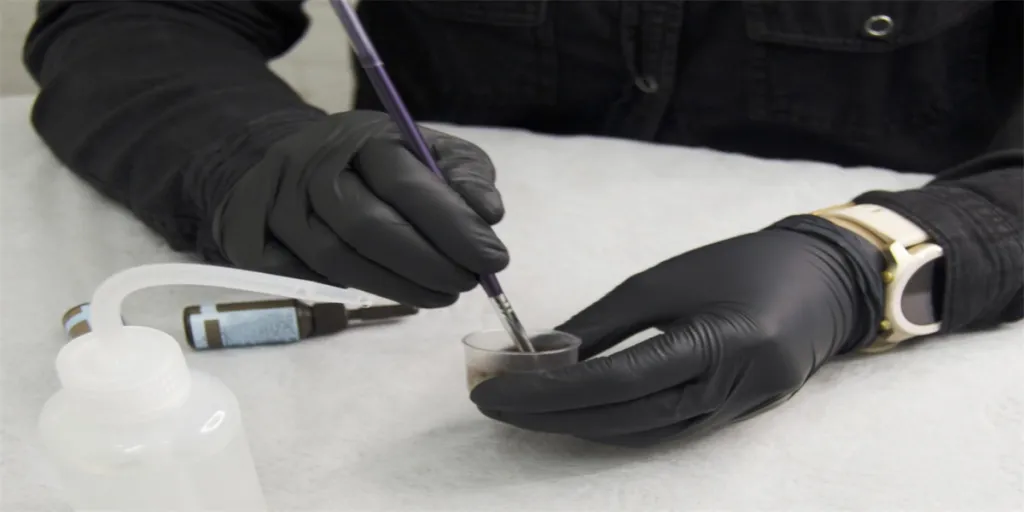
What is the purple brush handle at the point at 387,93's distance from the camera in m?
0.43

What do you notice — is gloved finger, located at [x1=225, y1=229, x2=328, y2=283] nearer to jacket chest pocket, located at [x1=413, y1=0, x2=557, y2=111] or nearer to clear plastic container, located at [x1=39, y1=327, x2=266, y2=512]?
clear plastic container, located at [x1=39, y1=327, x2=266, y2=512]

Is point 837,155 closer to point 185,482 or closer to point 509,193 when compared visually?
point 509,193

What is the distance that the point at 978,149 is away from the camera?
2.81 feet

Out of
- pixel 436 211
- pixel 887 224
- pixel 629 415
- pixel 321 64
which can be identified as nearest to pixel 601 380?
pixel 629 415

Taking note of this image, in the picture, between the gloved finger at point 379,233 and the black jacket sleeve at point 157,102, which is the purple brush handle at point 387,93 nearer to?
the gloved finger at point 379,233

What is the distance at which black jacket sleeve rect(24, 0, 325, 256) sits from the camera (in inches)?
23.2

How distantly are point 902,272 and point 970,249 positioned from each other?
60 mm

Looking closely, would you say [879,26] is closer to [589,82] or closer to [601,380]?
[589,82]

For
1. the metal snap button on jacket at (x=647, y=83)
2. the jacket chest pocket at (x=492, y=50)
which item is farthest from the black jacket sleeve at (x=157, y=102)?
the metal snap button on jacket at (x=647, y=83)

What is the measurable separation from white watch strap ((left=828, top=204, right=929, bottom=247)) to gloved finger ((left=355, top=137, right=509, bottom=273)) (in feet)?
0.76

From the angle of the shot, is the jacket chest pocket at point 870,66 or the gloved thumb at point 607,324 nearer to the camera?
the gloved thumb at point 607,324

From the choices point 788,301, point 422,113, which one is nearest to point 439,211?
point 788,301

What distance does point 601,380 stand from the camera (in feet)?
1.24

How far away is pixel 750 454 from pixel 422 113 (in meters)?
0.70
